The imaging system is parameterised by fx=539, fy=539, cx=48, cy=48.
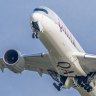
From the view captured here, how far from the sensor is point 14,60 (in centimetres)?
4806

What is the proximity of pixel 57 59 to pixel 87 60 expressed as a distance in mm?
3185

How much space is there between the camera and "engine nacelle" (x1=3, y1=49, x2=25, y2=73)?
156 ft

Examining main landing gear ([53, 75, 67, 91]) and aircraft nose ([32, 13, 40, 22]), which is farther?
main landing gear ([53, 75, 67, 91])

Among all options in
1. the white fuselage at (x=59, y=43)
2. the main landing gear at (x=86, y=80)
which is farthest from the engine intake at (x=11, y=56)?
the main landing gear at (x=86, y=80)

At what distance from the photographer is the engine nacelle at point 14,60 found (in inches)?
1877

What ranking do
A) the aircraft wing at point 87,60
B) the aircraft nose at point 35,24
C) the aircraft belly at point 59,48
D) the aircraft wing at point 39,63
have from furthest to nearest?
the aircraft wing at point 39,63 → the aircraft wing at point 87,60 → the aircraft belly at point 59,48 → the aircraft nose at point 35,24

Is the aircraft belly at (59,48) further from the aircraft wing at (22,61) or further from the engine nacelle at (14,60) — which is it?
the engine nacelle at (14,60)

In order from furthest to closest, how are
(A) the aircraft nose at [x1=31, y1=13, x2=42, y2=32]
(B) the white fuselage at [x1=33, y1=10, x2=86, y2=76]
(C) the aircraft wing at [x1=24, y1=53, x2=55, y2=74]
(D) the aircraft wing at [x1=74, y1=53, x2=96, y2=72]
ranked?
(C) the aircraft wing at [x1=24, y1=53, x2=55, y2=74] < (D) the aircraft wing at [x1=74, y1=53, x2=96, y2=72] < (B) the white fuselage at [x1=33, y1=10, x2=86, y2=76] < (A) the aircraft nose at [x1=31, y1=13, x2=42, y2=32]

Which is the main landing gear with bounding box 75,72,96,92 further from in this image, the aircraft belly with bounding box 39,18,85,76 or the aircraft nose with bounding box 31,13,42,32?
the aircraft nose with bounding box 31,13,42,32

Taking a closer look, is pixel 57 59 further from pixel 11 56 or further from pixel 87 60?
pixel 11 56

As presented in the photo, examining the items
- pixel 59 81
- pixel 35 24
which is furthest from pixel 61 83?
pixel 35 24

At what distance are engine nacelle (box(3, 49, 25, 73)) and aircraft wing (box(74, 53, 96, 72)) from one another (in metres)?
5.37

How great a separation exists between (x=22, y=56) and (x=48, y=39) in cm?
565

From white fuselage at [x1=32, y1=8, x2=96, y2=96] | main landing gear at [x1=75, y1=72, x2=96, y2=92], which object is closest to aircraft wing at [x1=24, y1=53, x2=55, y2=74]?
white fuselage at [x1=32, y1=8, x2=96, y2=96]
